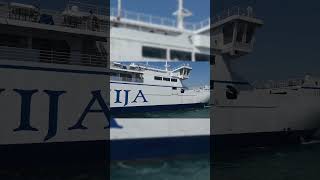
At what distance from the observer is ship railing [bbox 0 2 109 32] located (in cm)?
1224

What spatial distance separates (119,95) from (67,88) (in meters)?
3.25

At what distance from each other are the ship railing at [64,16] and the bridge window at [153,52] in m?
6.47

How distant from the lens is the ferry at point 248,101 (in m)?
17.0

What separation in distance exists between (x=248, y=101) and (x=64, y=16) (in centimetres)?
951

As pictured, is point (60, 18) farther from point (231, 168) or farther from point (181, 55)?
point (181, 55)

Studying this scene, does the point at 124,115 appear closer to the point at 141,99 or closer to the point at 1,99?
the point at 141,99

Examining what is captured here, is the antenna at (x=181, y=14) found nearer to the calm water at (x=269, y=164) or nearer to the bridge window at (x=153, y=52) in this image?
the bridge window at (x=153, y=52)

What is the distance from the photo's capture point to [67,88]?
1204 cm

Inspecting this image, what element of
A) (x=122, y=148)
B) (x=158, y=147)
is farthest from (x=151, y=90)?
(x=122, y=148)

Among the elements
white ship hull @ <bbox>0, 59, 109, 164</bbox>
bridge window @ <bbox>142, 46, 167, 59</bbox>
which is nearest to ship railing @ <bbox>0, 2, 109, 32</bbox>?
white ship hull @ <bbox>0, 59, 109, 164</bbox>

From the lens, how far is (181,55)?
21.3 metres

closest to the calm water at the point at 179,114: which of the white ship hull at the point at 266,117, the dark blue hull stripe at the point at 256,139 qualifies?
the white ship hull at the point at 266,117

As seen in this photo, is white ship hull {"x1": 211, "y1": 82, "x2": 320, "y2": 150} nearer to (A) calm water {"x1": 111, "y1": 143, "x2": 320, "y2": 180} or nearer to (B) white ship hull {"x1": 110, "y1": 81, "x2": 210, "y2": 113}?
(B) white ship hull {"x1": 110, "y1": 81, "x2": 210, "y2": 113}

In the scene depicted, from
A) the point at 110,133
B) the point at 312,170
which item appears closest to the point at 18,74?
the point at 110,133
